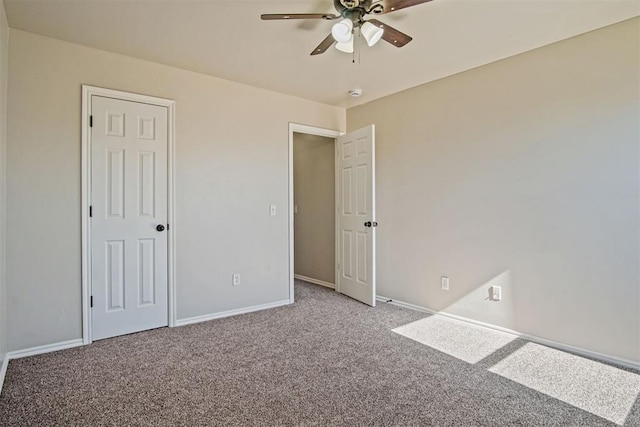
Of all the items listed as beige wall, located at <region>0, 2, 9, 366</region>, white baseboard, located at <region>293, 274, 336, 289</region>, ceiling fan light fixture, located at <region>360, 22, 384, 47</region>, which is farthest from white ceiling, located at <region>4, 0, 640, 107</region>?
white baseboard, located at <region>293, 274, 336, 289</region>

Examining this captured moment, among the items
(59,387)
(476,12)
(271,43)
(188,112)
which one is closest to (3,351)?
(59,387)

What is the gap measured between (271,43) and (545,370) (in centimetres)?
311

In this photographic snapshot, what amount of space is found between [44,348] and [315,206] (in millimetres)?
3414

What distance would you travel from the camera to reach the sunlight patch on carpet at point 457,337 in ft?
8.80

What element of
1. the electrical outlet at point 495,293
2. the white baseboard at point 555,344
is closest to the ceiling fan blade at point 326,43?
the electrical outlet at point 495,293

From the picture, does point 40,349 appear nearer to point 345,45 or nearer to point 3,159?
point 3,159

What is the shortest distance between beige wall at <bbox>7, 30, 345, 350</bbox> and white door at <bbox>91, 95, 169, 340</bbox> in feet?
0.45

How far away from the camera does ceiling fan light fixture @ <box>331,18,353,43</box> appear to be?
80.0 inches

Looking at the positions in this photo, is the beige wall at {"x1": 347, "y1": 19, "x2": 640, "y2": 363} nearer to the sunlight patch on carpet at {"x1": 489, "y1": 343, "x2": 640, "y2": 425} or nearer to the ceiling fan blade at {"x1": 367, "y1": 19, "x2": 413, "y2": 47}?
the sunlight patch on carpet at {"x1": 489, "y1": 343, "x2": 640, "y2": 425}

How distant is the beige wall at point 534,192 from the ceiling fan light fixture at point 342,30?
173 centimetres

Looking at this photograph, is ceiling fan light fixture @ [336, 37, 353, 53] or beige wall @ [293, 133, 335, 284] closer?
ceiling fan light fixture @ [336, 37, 353, 53]

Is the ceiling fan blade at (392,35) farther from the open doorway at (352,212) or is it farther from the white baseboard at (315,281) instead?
the white baseboard at (315,281)

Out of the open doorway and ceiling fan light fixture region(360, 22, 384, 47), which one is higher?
ceiling fan light fixture region(360, 22, 384, 47)

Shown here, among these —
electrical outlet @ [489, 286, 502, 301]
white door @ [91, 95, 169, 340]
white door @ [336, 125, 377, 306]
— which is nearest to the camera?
white door @ [91, 95, 169, 340]
